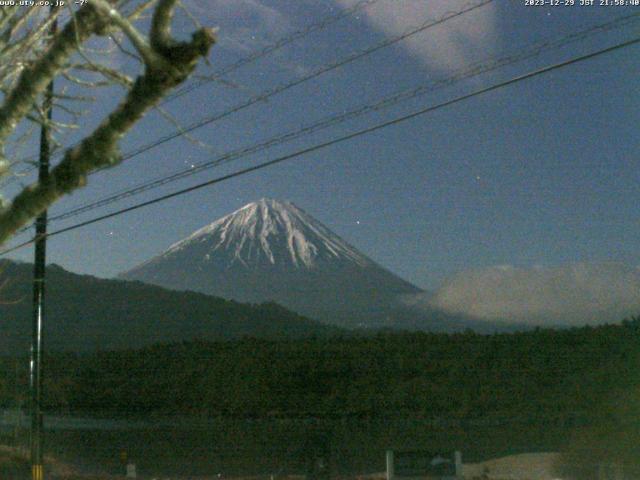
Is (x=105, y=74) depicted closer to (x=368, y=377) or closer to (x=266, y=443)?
(x=266, y=443)

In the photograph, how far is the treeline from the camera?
114 feet

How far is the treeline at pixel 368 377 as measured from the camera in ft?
114

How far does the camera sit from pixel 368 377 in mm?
39312

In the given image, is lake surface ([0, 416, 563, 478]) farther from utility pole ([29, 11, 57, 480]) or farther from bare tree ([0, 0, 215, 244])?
bare tree ([0, 0, 215, 244])

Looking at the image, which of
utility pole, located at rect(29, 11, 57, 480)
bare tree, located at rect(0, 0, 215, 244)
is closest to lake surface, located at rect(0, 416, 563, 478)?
utility pole, located at rect(29, 11, 57, 480)

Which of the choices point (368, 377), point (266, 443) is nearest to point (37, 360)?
point (266, 443)

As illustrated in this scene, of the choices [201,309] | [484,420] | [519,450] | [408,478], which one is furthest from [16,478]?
[201,309]

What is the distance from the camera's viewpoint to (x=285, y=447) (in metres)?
29.5

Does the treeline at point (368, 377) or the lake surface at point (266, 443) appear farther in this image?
the treeline at point (368, 377)

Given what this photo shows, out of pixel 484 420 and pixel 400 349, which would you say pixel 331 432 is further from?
pixel 400 349

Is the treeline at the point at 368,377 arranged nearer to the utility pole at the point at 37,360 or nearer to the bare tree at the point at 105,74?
the utility pole at the point at 37,360

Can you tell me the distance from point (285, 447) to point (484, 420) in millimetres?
7686

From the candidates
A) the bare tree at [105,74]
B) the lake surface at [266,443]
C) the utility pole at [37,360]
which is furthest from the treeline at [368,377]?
the bare tree at [105,74]

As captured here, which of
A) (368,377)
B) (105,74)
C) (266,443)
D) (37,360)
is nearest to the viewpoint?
(105,74)
